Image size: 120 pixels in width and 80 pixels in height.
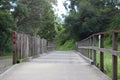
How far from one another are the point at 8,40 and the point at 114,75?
2674 centimetres

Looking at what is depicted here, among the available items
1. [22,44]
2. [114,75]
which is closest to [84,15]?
[22,44]

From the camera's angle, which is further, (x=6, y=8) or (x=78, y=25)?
(x=78, y=25)

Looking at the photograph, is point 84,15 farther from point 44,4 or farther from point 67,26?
point 44,4

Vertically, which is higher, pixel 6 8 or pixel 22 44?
pixel 6 8

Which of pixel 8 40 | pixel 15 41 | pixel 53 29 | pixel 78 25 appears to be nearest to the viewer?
pixel 15 41

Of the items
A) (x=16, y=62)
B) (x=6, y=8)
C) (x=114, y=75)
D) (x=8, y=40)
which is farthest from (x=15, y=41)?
(x=6, y=8)

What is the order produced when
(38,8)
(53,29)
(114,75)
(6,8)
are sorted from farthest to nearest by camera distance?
(53,29) → (38,8) → (6,8) → (114,75)

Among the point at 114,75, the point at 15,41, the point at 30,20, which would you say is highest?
the point at 30,20

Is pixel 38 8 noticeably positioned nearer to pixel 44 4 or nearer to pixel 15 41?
pixel 44 4

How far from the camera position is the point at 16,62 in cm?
1298

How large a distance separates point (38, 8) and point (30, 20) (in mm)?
1990

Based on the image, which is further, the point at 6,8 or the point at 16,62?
the point at 6,8

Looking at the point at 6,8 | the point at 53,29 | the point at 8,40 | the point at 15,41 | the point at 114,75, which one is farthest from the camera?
the point at 53,29

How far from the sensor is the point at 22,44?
14.4 m
